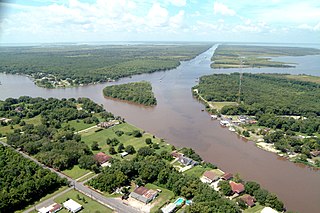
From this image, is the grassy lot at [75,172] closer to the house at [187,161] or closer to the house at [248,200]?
the house at [187,161]

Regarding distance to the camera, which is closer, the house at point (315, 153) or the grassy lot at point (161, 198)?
the grassy lot at point (161, 198)

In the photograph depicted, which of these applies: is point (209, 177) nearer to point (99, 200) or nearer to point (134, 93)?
point (99, 200)

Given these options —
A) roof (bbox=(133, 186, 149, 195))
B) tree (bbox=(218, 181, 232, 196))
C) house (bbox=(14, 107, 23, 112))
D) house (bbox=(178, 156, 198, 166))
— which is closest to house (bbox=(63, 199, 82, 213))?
roof (bbox=(133, 186, 149, 195))

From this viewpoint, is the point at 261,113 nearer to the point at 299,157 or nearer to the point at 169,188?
the point at 299,157

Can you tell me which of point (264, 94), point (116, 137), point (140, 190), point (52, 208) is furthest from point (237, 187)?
point (264, 94)

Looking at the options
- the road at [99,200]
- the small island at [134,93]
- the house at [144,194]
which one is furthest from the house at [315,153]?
the small island at [134,93]

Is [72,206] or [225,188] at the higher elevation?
[225,188]
